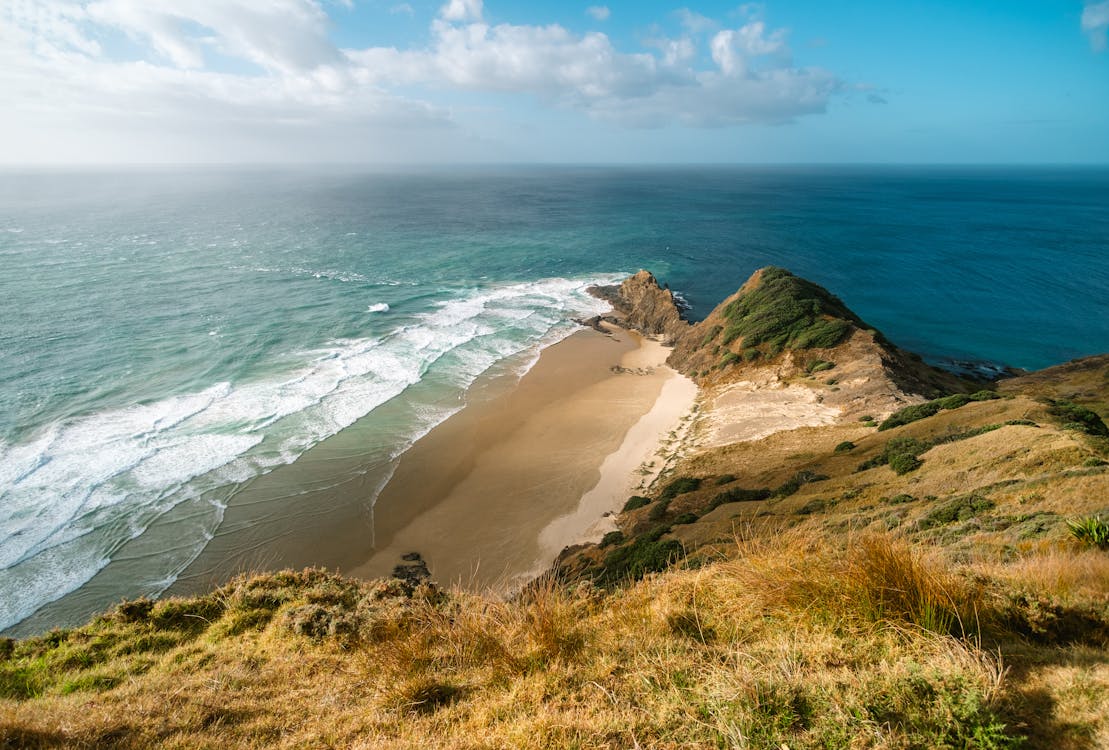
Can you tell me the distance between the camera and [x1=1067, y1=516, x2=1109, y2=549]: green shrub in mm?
7309

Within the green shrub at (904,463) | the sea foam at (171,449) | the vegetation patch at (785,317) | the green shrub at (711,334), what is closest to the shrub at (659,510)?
the green shrub at (904,463)

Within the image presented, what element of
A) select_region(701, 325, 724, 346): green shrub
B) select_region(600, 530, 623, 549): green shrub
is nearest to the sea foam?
select_region(600, 530, 623, 549): green shrub

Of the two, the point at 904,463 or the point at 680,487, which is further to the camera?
the point at 680,487

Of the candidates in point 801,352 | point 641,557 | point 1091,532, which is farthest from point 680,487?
point 801,352

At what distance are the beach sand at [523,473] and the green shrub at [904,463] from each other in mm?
9207

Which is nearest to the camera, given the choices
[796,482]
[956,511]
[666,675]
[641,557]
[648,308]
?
[666,675]

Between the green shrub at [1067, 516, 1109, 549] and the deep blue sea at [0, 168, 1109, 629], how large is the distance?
872 inches

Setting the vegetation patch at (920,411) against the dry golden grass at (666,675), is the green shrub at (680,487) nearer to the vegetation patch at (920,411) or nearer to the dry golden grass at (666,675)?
the vegetation patch at (920,411)

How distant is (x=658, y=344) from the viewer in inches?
1597

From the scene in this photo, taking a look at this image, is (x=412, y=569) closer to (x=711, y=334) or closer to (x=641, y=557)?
(x=641, y=557)

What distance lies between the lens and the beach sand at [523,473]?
18.0 meters

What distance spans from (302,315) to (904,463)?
130 feet

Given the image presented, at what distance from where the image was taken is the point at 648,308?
147 ft

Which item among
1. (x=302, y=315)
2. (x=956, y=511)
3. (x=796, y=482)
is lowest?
(x=302, y=315)
